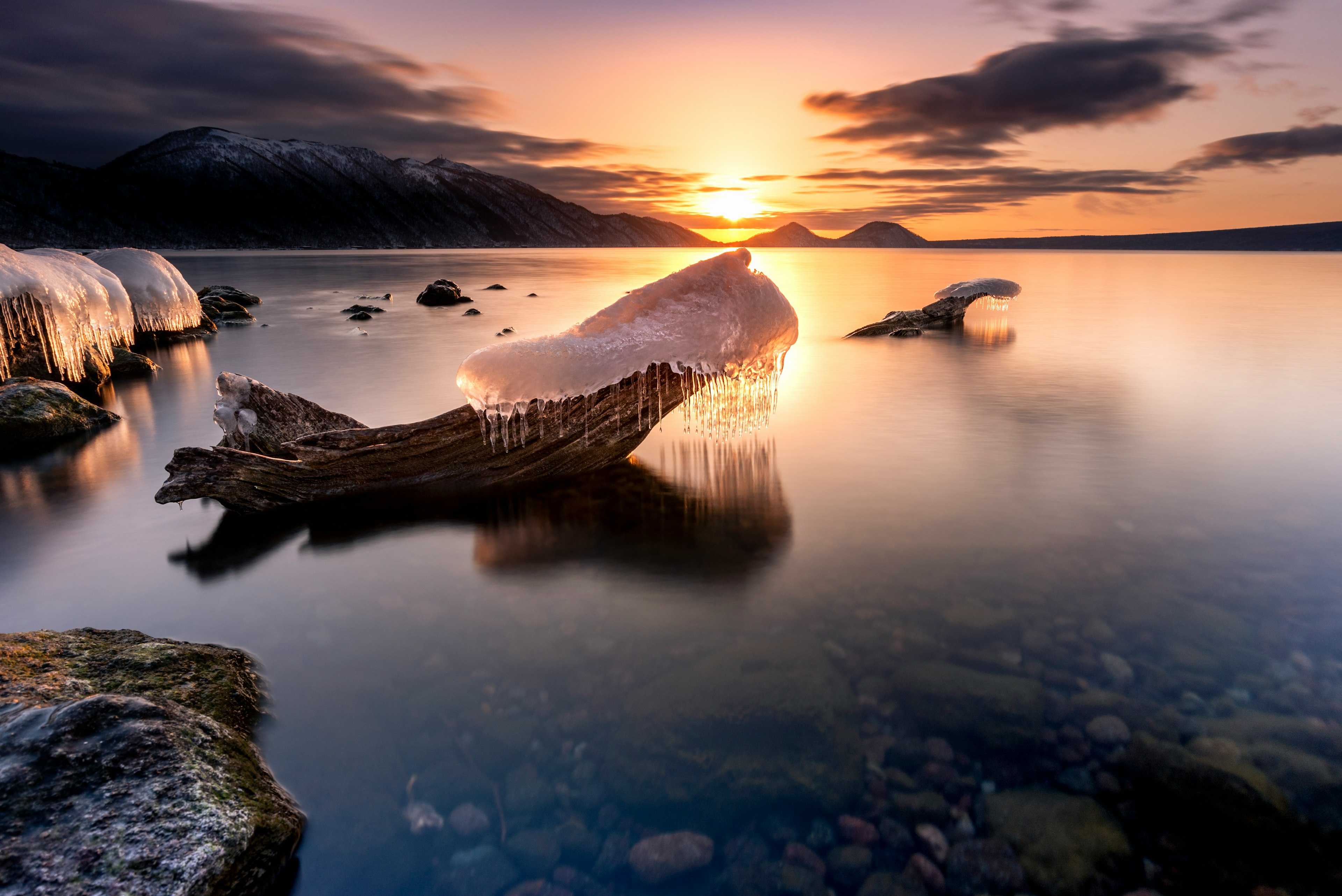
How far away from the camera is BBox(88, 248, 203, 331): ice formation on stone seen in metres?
23.5

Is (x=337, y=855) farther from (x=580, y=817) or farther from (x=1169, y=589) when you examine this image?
(x=1169, y=589)

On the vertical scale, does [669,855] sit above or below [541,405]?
below

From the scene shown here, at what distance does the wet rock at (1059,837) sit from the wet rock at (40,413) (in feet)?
47.5

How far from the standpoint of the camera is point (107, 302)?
58.8 ft

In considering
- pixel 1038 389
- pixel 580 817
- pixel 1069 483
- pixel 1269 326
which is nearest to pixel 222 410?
pixel 580 817

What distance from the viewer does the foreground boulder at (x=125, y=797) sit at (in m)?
3.01

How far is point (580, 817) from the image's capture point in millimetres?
4176

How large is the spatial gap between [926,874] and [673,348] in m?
5.74

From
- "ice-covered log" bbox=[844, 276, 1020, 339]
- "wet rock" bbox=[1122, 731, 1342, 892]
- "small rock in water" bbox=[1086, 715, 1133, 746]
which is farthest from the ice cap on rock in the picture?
"ice-covered log" bbox=[844, 276, 1020, 339]

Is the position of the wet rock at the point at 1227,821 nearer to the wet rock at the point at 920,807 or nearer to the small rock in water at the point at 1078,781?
the small rock in water at the point at 1078,781

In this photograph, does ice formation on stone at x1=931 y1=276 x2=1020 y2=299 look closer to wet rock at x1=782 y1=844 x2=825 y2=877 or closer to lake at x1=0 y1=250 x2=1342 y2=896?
lake at x1=0 y1=250 x2=1342 y2=896

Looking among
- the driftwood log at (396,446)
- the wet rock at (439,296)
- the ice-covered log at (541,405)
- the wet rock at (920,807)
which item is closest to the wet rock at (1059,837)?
the wet rock at (920,807)

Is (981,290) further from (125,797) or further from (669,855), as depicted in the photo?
(125,797)

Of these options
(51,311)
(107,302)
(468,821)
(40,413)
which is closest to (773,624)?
(468,821)
